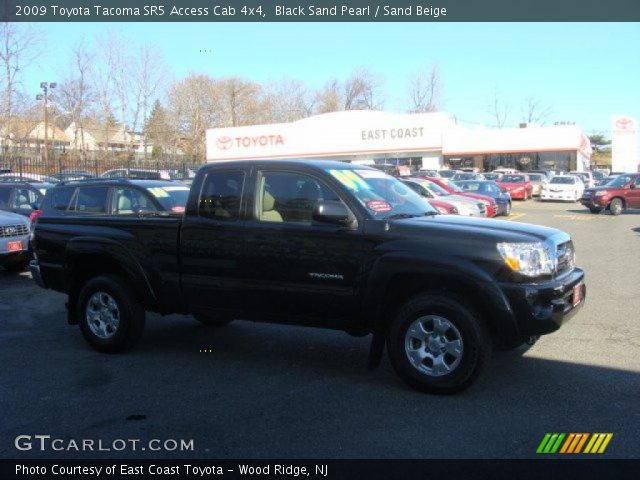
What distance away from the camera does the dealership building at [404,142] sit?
52469 millimetres

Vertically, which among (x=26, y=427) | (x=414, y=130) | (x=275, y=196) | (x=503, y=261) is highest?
(x=414, y=130)

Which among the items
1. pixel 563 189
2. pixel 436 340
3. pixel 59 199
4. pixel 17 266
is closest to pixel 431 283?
pixel 436 340

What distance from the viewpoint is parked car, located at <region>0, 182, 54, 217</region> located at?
44.9 ft

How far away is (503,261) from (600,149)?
414 ft

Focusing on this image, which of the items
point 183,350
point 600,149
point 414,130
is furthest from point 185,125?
point 600,149

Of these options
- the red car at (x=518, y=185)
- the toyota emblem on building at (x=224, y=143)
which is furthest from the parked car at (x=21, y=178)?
the toyota emblem on building at (x=224, y=143)

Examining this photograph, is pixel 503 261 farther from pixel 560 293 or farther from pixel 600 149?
pixel 600 149

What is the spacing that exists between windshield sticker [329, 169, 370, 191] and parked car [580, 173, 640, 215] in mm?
22439

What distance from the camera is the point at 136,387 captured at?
553 centimetres

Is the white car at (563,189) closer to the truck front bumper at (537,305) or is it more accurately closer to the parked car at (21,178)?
the parked car at (21,178)

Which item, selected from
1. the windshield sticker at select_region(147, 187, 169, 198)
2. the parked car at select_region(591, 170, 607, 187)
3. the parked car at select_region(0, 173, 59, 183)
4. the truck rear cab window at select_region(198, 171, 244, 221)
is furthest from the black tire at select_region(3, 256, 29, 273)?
the parked car at select_region(591, 170, 607, 187)

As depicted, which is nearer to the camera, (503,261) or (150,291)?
(503,261)

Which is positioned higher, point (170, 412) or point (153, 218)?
point (153, 218)

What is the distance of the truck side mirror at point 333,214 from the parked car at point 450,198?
13.2 metres
